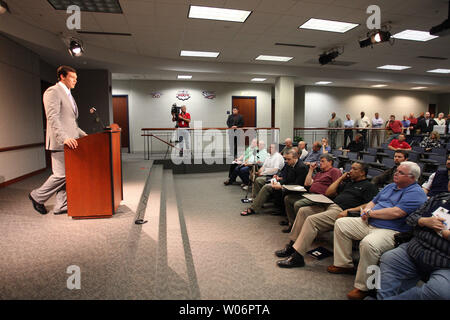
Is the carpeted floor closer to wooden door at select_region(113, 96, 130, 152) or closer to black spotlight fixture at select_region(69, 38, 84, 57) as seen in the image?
black spotlight fixture at select_region(69, 38, 84, 57)

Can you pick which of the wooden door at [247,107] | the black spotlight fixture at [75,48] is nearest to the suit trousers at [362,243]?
the black spotlight fixture at [75,48]

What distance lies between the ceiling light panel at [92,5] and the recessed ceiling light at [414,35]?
5.91 metres

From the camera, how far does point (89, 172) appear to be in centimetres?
276

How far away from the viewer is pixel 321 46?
711cm

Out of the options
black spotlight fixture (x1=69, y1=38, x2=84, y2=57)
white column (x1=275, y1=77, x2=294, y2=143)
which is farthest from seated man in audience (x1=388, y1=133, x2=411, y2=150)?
black spotlight fixture (x1=69, y1=38, x2=84, y2=57)

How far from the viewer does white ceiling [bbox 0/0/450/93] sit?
4.71 metres

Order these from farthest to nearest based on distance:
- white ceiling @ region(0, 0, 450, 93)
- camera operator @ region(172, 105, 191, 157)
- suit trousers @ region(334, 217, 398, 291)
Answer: camera operator @ region(172, 105, 191, 157)
white ceiling @ region(0, 0, 450, 93)
suit trousers @ region(334, 217, 398, 291)

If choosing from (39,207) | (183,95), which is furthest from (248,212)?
(183,95)

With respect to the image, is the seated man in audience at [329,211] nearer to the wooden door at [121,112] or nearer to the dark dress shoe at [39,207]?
the dark dress shoe at [39,207]

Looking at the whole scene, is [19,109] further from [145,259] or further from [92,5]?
[145,259]

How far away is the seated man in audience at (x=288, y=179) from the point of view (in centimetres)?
413

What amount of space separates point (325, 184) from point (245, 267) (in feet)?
5.59

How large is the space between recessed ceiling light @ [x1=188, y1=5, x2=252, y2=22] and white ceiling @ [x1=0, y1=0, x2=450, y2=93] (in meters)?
0.15
